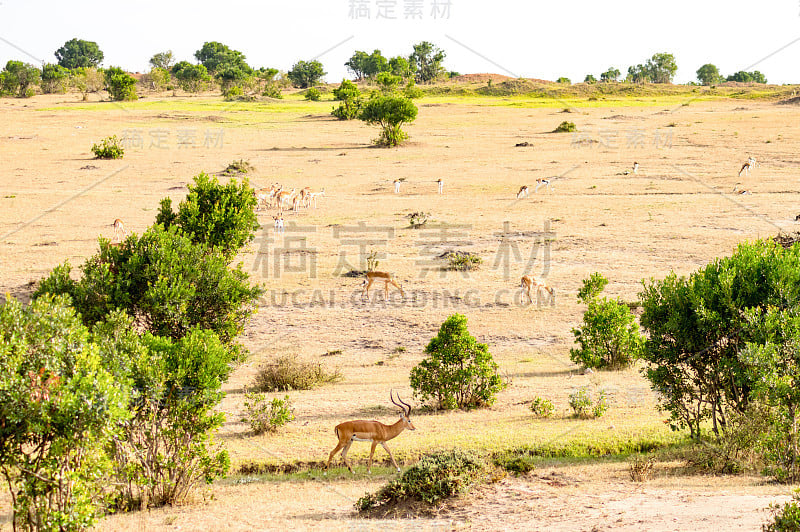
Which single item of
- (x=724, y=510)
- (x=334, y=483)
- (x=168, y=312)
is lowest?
(x=334, y=483)

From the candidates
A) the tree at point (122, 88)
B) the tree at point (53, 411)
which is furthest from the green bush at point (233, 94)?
the tree at point (53, 411)

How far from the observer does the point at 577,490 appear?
→ 10117mm

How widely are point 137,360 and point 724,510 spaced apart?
7.18 meters

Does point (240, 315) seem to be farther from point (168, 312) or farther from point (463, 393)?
point (463, 393)

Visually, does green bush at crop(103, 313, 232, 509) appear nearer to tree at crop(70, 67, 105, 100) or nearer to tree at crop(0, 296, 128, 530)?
tree at crop(0, 296, 128, 530)

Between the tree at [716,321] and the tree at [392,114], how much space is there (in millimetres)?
43720

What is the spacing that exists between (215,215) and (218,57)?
154 metres

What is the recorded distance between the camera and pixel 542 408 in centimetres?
1369

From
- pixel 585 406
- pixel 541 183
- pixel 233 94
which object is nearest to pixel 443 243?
pixel 541 183

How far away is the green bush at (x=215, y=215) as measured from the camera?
682 inches

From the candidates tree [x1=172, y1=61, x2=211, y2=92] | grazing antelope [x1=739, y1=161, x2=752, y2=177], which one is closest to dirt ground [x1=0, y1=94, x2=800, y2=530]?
grazing antelope [x1=739, y1=161, x2=752, y2=177]

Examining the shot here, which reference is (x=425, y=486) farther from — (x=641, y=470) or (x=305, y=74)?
(x=305, y=74)

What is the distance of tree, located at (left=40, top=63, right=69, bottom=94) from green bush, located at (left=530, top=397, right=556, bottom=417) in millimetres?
109610

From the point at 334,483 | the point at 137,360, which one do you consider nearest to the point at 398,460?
the point at 334,483
